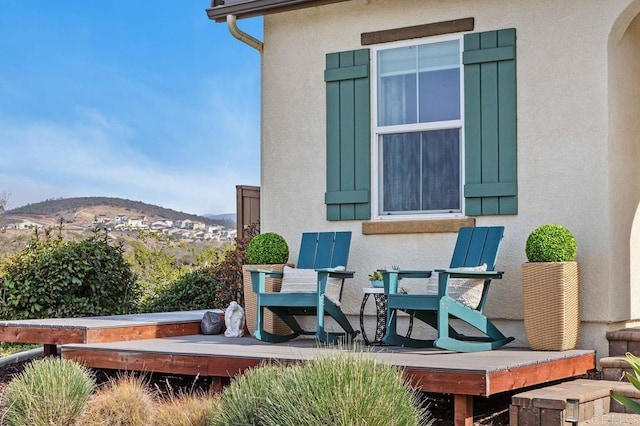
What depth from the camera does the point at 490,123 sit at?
6.65 meters

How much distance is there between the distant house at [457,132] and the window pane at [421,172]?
1 centimetres

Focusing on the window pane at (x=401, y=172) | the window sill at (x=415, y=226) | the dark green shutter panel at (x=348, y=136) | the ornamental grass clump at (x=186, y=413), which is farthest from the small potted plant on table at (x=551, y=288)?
the ornamental grass clump at (x=186, y=413)

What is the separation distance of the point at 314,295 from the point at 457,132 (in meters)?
1.74

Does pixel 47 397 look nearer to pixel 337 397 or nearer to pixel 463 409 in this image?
pixel 337 397

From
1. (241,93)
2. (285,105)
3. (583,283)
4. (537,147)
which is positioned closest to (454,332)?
(583,283)

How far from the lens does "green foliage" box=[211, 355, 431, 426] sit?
12.8 feet

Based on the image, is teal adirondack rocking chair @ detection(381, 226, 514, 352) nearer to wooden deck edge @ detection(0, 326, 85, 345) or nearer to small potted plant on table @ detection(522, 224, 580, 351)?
small potted plant on table @ detection(522, 224, 580, 351)

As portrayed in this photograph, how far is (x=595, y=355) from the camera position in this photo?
20.2ft

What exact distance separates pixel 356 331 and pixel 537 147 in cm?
205

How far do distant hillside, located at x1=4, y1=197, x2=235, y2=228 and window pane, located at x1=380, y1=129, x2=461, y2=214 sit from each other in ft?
42.7

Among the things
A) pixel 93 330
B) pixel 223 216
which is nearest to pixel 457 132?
pixel 93 330

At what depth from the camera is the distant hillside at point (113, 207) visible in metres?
19.9

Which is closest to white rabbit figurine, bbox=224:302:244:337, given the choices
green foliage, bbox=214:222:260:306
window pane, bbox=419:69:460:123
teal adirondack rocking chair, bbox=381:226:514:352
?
teal adirondack rocking chair, bbox=381:226:514:352

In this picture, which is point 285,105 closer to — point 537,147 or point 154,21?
point 537,147
